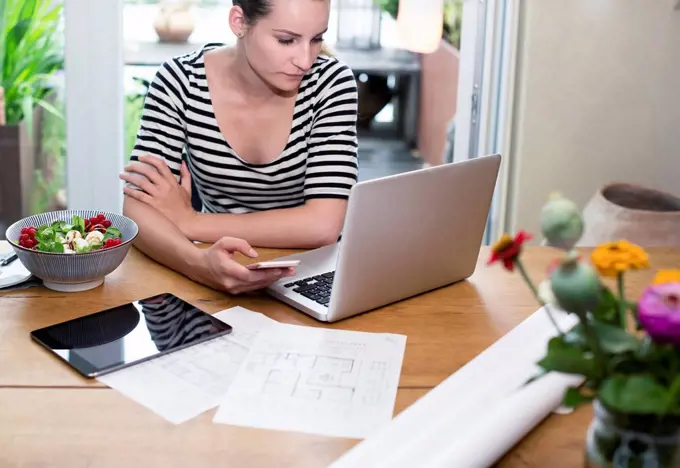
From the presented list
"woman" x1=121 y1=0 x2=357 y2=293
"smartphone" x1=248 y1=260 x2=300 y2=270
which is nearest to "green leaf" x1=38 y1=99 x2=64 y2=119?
"woman" x1=121 y1=0 x2=357 y2=293

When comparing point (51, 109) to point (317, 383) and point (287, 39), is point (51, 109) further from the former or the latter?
point (317, 383)

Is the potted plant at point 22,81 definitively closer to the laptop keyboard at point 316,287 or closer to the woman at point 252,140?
the woman at point 252,140

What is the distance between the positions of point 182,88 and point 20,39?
1.34 metres

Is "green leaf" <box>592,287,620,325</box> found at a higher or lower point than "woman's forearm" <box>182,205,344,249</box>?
higher

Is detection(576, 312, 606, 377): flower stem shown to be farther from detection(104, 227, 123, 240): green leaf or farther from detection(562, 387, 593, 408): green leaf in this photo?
detection(104, 227, 123, 240): green leaf

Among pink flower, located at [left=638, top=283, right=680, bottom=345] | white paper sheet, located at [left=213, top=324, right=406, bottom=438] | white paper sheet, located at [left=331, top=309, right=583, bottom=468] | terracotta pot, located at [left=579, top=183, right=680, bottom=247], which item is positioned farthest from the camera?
terracotta pot, located at [left=579, top=183, right=680, bottom=247]

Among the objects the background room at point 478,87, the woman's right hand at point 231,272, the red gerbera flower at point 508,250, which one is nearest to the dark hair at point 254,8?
the woman's right hand at point 231,272

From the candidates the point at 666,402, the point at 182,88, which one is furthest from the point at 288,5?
the point at 666,402

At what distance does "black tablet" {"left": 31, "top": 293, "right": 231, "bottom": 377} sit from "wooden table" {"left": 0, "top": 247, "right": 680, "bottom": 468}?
0.08 feet

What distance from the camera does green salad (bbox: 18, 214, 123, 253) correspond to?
1.29 m

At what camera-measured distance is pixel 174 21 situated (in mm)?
2924

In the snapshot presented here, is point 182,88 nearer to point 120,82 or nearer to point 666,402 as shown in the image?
point 120,82

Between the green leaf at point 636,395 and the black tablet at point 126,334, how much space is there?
646 millimetres

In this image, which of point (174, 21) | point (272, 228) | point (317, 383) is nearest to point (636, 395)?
point (317, 383)
